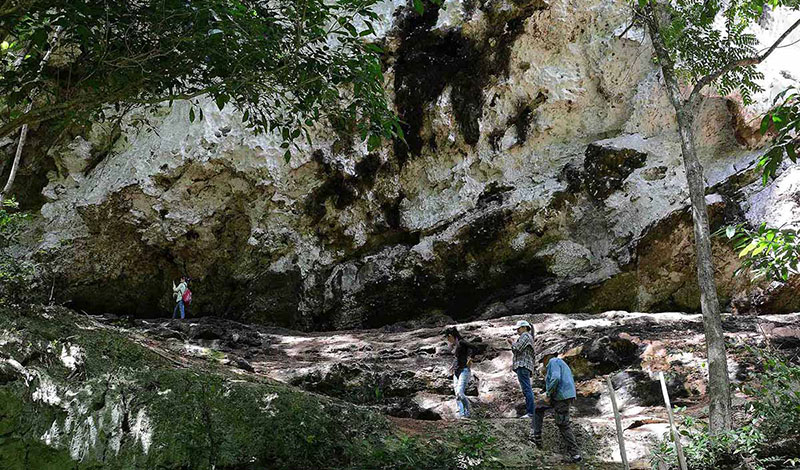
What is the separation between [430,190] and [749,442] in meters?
10.2

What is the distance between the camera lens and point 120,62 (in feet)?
16.2

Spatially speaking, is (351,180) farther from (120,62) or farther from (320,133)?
(120,62)

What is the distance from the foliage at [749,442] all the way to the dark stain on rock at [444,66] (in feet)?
31.8

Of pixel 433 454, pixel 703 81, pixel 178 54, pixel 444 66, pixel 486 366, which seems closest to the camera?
pixel 178 54

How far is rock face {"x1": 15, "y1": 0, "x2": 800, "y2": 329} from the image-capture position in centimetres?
1319

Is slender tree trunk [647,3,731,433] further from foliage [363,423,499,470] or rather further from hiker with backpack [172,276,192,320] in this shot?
hiker with backpack [172,276,192,320]

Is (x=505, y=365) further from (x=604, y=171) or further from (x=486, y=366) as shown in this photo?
(x=604, y=171)

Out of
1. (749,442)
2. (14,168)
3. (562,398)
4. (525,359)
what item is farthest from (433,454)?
(14,168)

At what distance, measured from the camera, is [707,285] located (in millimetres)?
6410

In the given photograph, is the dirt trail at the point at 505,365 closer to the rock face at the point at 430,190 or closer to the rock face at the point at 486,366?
the rock face at the point at 486,366

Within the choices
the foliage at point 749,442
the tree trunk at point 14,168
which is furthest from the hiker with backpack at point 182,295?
the foliage at point 749,442

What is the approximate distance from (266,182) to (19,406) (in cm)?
981

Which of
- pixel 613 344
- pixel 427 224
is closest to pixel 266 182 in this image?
pixel 427 224

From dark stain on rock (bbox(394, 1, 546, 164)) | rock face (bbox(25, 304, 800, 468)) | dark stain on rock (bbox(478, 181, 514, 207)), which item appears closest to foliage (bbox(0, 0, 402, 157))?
rock face (bbox(25, 304, 800, 468))
